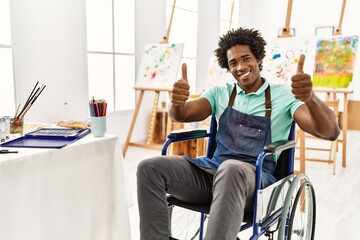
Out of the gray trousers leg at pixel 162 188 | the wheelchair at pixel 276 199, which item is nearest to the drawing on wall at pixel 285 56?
the wheelchair at pixel 276 199

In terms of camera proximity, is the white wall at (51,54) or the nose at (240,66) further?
the white wall at (51,54)

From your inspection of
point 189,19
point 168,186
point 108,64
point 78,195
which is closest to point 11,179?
point 78,195

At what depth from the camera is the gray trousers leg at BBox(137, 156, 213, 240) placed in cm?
133

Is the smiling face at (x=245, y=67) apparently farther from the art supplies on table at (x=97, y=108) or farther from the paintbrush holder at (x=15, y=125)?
the paintbrush holder at (x=15, y=125)

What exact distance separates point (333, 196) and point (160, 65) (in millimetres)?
2049

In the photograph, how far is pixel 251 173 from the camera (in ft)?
4.37

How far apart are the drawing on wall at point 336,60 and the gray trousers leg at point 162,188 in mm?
2861

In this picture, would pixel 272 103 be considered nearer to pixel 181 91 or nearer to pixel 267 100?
pixel 267 100

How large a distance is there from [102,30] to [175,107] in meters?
2.53

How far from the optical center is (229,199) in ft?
4.00

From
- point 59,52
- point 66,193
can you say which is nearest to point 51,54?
point 59,52

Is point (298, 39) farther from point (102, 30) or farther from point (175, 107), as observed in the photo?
point (102, 30)

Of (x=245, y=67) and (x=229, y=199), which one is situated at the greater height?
(x=245, y=67)

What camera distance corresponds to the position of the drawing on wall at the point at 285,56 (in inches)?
113
